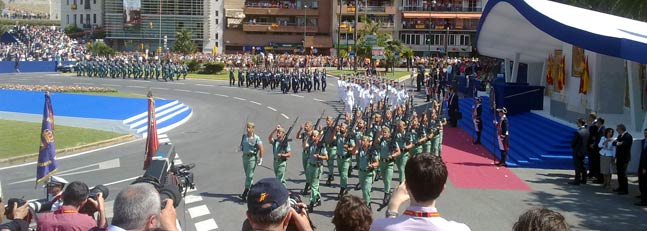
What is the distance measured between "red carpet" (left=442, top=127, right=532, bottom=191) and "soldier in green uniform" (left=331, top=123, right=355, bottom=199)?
9.42 ft

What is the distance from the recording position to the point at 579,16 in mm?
21906

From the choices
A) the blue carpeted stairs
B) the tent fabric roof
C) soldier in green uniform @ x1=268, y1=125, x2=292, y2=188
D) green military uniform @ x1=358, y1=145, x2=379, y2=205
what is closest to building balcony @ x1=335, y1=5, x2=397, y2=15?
the tent fabric roof

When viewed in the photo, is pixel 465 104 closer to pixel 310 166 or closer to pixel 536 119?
pixel 536 119

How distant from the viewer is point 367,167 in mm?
13430

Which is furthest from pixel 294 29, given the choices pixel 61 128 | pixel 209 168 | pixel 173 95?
pixel 209 168

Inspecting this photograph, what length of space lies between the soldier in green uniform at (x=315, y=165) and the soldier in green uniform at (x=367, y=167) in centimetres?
77

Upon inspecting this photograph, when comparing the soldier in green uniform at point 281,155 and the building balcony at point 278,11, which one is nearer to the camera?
the soldier in green uniform at point 281,155

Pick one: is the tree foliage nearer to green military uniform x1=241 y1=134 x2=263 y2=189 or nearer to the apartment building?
the apartment building

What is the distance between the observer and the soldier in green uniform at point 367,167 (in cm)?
1332

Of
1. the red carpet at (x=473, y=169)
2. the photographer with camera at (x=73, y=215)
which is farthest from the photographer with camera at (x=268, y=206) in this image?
the red carpet at (x=473, y=169)

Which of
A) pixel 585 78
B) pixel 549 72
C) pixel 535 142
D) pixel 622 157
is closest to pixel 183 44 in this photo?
pixel 549 72

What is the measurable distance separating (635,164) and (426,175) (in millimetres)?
14922

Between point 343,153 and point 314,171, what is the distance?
4.32 ft

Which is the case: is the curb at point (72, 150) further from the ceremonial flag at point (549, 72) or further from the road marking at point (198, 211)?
the ceremonial flag at point (549, 72)
